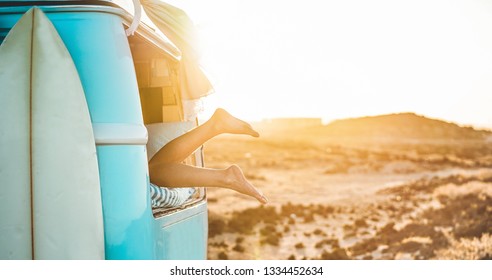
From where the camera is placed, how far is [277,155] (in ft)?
143

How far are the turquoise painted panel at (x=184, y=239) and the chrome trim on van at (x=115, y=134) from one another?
→ 451 mm

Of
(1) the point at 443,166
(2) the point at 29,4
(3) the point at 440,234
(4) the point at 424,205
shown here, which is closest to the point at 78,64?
(2) the point at 29,4

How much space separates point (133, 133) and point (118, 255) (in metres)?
0.46

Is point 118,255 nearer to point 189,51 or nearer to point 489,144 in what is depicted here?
point 189,51

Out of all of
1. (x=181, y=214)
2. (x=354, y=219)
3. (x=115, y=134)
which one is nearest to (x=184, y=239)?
(x=181, y=214)

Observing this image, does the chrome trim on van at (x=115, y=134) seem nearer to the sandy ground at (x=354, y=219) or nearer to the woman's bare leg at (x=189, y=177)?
the woman's bare leg at (x=189, y=177)

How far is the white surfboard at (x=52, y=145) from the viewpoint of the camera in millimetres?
1907

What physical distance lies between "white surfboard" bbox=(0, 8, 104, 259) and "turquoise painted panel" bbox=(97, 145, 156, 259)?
84 millimetres

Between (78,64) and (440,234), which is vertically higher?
(78,64)

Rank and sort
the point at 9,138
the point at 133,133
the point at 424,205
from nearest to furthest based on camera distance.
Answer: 1. the point at 9,138
2. the point at 133,133
3. the point at 424,205

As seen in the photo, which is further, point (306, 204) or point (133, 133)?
point (306, 204)

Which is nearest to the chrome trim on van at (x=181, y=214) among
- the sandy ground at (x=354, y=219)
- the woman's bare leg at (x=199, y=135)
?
the woman's bare leg at (x=199, y=135)

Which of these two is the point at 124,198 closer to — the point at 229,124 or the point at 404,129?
the point at 229,124

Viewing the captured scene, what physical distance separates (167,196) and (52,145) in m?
0.67
